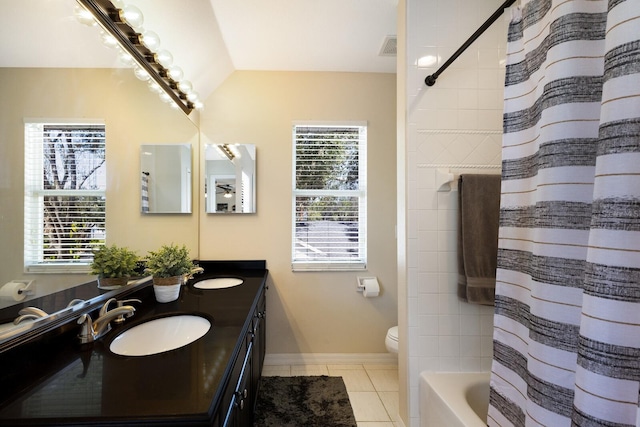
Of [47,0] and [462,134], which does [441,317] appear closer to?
[462,134]

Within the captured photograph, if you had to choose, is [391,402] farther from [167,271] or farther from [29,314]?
→ [29,314]

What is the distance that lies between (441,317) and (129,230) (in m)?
1.75

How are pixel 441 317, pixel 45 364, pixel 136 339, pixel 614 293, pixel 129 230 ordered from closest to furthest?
1. pixel 614 293
2. pixel 45 364
3. pixel 136 339
4. pixel 129 230
5. pixel 441 317

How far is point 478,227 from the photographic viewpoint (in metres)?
1.45

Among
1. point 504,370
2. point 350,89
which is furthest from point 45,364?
point 350,89

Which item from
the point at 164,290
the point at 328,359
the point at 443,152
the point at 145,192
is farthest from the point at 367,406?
the point at 145,192

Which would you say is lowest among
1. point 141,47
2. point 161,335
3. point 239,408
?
point 239,408

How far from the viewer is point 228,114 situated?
2402mm

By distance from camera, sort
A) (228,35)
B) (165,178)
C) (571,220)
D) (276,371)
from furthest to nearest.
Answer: (276,371)
(228,35)
(165,178)
(571,220)

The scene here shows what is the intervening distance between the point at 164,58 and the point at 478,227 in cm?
209

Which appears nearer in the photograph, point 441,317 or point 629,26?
point 629,26

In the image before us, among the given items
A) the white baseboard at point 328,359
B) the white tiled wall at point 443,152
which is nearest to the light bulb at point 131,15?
the white tiled wall at point 443,152

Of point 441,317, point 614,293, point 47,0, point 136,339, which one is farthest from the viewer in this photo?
point 441,317

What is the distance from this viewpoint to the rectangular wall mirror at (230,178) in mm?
2363
